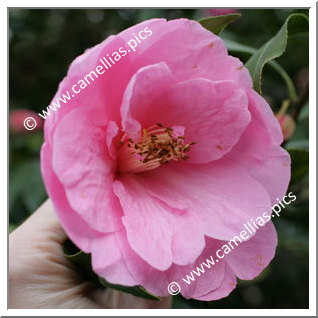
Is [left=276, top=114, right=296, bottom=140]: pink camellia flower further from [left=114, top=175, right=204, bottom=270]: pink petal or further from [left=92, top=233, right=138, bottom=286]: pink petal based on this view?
[left=92, top=233, right=138, bottom=286]: pink petal

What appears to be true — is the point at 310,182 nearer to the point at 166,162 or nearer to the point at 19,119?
the point at 166,162

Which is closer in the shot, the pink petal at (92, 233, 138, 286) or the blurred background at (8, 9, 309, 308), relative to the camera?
the pink petal at (92, 233, 138, 286)

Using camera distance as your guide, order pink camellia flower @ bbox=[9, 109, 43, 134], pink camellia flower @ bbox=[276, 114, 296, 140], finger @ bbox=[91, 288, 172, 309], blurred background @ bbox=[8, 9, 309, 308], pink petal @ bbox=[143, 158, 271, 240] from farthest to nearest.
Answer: pink camellia flower @ bbox=[9, 109, 43, 134] → blurred background @ bbox=[8, 9, 309, 308] → pink camellia flower @ bbox=[276, 114, 296, 140] → finger @ bbox=[91, 288, 172, 309] → pink petal @ bbox=[143, 158, 271, 240]

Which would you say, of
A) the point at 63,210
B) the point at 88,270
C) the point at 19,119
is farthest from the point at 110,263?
the point at 19,119

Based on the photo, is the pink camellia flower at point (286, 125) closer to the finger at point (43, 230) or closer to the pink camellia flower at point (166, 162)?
the pink camellia flower at point (166, 162)

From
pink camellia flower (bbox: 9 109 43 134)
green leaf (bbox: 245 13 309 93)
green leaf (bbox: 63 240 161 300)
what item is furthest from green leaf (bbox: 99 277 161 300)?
pink camellia flower (bbox: 9 109 43 134)

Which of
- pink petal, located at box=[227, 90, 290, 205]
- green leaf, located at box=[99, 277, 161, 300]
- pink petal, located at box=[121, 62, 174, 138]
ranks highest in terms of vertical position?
pink petal, located at box=[121, 62, 174, 138]
